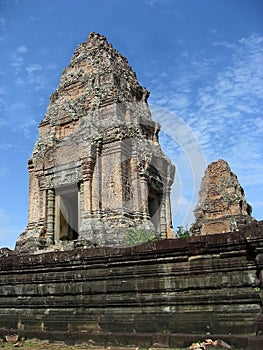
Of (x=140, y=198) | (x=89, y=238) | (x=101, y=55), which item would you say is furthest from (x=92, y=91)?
(x=89, y=238)

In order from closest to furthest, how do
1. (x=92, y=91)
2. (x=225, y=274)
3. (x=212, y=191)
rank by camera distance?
(x=225, y=274), (x=92, y=91), (x=212, y=191)

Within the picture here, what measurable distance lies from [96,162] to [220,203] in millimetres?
15021

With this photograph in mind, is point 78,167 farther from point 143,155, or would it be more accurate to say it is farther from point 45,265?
point 45,265

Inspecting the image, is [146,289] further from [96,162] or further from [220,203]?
[220,203]

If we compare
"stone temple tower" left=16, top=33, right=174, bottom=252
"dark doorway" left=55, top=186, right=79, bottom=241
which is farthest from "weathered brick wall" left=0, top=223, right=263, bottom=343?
"dark doorway" left=55, top=186, right=79, bottom=241

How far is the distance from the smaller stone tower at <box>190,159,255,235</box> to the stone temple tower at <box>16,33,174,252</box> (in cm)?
1018

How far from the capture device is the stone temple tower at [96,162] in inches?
623

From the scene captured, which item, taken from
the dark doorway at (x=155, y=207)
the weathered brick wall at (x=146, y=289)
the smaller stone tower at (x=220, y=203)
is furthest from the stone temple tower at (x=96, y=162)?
the smaller stone tower at (x=220, y=203)

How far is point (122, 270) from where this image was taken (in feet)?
19.0

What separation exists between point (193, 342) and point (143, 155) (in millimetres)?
12565

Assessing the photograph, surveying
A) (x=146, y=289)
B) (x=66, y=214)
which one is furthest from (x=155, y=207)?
(x=146, y=289)

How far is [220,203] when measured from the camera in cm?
2906

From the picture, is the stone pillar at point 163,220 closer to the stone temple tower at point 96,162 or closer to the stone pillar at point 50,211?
the stone temple tower at point 96,162

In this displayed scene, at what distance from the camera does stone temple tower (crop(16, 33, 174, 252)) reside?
15.8m
